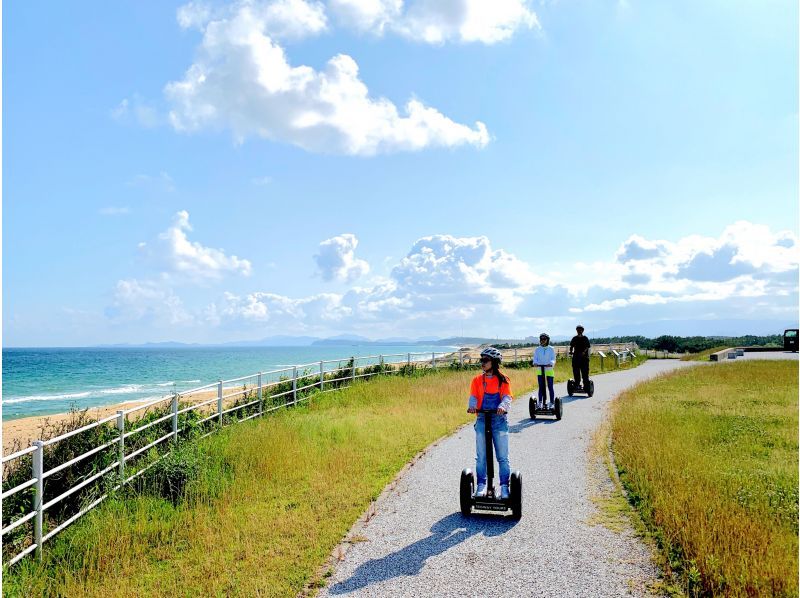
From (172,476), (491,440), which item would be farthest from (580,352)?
(172,476)

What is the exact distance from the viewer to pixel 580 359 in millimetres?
18125

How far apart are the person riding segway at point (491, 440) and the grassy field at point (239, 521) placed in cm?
149

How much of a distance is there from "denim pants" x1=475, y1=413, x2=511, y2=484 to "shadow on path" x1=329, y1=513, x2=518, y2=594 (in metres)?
0.53

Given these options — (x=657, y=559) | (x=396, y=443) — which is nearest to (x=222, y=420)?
(x=396, y=443)

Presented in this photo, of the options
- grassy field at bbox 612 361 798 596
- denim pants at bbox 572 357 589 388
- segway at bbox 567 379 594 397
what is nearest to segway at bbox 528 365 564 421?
grassy field at bbox 612 361 798 596

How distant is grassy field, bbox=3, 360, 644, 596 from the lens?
5.48 m

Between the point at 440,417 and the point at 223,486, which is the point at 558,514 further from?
the point at 440,417

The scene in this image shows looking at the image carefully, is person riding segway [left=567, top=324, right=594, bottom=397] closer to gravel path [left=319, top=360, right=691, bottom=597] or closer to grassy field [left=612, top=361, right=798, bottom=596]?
grassy field [left=612, top=361, right=798, bottom=596]

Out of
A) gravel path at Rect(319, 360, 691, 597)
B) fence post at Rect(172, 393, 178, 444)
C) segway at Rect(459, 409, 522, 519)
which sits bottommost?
gravel path at Rect(319, 360, 691, 597)

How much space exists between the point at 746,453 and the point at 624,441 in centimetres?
224

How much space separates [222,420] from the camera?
1342 centimetres

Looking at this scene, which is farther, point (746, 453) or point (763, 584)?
point (746, 453)

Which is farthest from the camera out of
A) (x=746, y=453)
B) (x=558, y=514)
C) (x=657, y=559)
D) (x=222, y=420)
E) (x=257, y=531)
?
(x=222, y=420)

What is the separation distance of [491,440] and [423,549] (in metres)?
1.67
